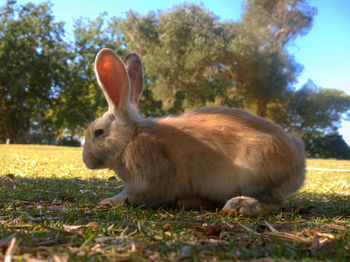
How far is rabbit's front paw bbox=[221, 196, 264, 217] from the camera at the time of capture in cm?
269

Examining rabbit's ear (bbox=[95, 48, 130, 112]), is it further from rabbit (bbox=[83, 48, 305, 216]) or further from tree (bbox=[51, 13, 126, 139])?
tree (bbox=[51, 13, 126, 139])

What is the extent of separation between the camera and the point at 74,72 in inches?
1547

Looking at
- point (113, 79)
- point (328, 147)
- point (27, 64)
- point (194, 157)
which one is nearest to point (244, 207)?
point (194, 157)

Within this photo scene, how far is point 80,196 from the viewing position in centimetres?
372

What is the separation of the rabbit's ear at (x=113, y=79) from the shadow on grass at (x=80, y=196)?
3.67 ft

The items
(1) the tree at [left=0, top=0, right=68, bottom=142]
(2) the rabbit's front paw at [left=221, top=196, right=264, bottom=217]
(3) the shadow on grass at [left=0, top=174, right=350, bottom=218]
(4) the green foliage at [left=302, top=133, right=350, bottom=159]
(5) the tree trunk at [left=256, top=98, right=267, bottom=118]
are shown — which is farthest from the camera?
(1) the tree at [left=0, top=0, right=68, bottom=142]

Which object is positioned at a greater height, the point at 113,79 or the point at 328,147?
the point at 113,79

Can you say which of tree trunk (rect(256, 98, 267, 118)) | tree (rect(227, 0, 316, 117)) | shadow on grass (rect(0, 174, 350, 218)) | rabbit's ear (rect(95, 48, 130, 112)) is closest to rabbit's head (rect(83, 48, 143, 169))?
rabbit's ear (rect(95, 48, 130, 112))

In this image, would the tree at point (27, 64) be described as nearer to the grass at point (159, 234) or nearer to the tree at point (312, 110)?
the tree at point (312, 110)

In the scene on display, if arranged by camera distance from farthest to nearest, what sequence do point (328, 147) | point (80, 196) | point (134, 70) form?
point (328, 147) < point (134, 70) < point (80, 196)

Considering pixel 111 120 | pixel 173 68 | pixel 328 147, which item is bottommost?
pixel 111 120

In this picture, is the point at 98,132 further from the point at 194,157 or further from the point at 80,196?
the point at 194,157

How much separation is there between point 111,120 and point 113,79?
44 cm

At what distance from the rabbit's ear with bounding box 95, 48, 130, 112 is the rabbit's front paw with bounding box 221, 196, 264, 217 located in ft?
5.00
